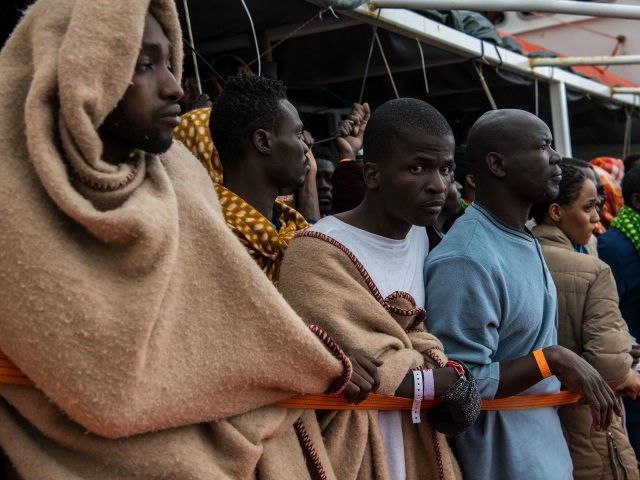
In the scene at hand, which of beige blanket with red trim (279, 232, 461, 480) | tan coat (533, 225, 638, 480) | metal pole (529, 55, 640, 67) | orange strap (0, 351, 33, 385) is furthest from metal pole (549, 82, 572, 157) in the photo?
orange strap (0, 351, 33, 385)

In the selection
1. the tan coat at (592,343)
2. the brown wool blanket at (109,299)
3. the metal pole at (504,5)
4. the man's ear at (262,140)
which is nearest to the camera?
the brown wool blanket at (109,299)

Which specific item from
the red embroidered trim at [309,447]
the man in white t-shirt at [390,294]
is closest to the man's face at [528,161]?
the man in white t-shirt at [390,294]

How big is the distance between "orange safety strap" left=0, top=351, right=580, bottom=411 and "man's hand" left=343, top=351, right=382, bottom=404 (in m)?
0.07

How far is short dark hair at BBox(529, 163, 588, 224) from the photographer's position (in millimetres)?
3689

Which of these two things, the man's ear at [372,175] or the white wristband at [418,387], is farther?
the man's ear at [372,175]

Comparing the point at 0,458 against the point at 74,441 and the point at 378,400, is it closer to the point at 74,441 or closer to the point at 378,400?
the point at 74,441

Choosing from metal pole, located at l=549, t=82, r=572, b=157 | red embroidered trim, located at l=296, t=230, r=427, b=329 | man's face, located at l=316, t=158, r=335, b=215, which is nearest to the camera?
red embroidered trim, located at l=296, t=230, r=427, b=329

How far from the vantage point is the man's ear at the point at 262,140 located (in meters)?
2.79

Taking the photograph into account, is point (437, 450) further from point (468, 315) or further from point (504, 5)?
point (504, 5)

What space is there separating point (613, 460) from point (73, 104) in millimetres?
2318

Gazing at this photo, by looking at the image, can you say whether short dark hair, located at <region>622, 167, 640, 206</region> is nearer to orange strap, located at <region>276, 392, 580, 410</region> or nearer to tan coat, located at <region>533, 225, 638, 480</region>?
tan coat, located at <region>533, 225, 638, 480</region>

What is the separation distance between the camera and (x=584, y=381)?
8.45 ft

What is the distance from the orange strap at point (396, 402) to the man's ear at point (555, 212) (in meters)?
1.00

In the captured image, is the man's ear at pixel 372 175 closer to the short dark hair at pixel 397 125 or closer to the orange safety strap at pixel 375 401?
the short dark hair at pixel 397 125
